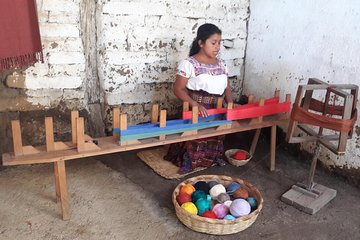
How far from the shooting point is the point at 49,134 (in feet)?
6.82

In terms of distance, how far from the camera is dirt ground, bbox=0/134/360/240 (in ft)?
6.96

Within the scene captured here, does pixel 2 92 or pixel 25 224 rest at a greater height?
pixel 2 92

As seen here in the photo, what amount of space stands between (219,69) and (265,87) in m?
0.70

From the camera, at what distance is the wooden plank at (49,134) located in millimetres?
2062

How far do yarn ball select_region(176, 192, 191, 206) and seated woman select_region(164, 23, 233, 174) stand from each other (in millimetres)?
520

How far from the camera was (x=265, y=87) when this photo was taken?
10.8ft

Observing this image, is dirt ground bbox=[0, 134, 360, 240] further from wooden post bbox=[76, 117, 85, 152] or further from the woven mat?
wooden post bbox=[76, 117, 85, 152]

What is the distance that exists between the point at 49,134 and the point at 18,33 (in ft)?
2.01

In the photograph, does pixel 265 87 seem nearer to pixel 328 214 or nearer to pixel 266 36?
pixel 266 36

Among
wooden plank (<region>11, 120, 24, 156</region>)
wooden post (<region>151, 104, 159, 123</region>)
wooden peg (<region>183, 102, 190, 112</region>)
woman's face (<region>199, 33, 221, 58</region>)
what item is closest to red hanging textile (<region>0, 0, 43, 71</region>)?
wooden plank (<region>11, 120, 24, 156</region>)

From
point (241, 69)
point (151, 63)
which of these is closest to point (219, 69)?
point (151, 63)

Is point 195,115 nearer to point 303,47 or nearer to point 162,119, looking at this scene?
point 162,119

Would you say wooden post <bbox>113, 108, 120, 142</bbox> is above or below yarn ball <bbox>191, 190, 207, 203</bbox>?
above

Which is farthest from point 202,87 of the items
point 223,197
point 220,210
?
point 220,210
